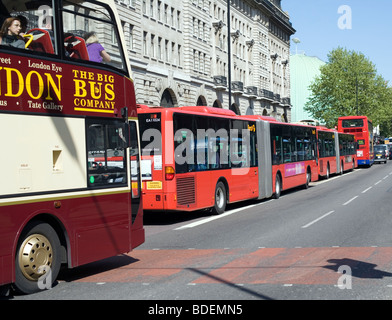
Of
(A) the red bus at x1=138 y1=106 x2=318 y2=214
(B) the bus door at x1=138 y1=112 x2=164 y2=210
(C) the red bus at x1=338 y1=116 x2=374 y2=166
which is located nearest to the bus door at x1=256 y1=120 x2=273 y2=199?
(A) the red bus at x1=138 y1=106 x2=318 y2=214

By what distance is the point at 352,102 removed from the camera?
304ft

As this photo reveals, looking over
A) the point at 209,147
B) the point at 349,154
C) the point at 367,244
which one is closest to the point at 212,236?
→ the point at 367,244

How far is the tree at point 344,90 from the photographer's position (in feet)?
304

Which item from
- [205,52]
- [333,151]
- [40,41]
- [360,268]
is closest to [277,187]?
[360,268]

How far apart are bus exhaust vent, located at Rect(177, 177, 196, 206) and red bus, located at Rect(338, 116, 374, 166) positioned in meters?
40.1

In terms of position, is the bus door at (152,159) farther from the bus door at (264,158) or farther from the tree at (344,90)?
the tree at (344,90)

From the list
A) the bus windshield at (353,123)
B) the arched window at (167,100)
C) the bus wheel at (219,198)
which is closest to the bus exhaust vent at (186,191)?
the bus wheel at (219,198)

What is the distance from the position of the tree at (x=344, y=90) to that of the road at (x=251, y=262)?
76.9 metres

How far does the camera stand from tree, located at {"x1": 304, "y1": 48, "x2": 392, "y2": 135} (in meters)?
92.7

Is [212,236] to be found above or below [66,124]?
below

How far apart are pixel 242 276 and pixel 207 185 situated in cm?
888

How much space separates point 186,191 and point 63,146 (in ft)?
26.8
